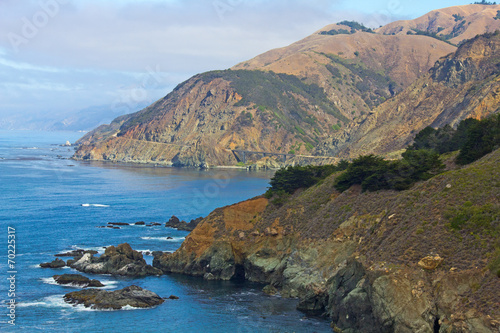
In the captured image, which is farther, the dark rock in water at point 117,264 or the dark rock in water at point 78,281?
the dark rock in water at point 117,264

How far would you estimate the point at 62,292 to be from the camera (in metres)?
61.6

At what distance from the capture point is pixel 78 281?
64750 millimetres

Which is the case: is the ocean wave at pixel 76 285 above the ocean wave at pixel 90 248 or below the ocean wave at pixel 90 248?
below

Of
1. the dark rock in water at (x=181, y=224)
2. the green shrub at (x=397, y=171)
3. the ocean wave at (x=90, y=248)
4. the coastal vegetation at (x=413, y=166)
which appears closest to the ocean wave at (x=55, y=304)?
the ocean wave at (x=90, y=248)

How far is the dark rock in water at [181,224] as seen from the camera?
103 m

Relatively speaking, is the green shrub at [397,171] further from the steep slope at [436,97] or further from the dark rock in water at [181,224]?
the steep slope at [436,97]

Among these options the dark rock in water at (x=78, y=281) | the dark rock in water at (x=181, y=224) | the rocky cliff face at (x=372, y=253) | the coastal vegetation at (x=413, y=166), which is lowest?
the dark rock in water at (x=78, y=281)

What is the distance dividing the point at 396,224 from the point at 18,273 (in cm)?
4439

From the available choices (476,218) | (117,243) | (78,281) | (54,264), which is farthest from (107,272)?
(476,218)

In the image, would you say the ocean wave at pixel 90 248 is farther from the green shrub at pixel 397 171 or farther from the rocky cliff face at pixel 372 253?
the green shrub at pixel 397 171

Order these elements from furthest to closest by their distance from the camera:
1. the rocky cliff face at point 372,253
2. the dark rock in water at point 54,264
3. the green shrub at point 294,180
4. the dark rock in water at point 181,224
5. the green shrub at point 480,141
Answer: the dark rock in water at point 181,224
the green shrub at point 294,180
the dark rock in water at point 54,264
the green shrub at point 480,141
the rocky cliff face at point 372,253

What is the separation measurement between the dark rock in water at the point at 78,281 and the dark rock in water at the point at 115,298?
4.15 meters

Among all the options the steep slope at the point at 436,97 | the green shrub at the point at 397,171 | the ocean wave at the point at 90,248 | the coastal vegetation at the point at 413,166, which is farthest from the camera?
the steep slope at the point at 436,97

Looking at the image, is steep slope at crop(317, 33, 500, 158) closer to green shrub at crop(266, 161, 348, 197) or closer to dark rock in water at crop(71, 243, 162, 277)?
green shrub at crop(266, 161, 348, 197)
